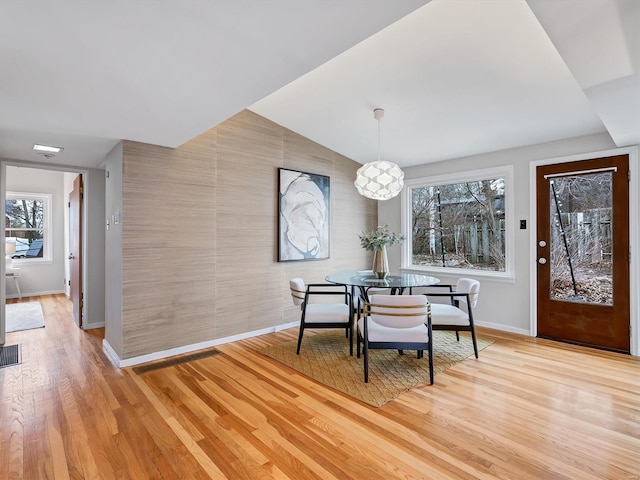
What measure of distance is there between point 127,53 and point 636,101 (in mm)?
3396

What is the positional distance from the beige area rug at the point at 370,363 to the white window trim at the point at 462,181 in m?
1.03

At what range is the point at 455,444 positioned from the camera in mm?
1983

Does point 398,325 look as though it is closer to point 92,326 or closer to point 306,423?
point 306,423

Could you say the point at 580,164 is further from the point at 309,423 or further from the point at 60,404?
the point at 60,404

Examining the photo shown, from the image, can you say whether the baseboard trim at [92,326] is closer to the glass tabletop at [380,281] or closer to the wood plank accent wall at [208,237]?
the wood plank accent wall at [208,237]

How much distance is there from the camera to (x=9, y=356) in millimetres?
3461

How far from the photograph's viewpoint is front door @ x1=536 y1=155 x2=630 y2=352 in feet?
11.6

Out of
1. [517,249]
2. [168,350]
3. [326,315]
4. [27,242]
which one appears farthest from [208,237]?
[27,242]


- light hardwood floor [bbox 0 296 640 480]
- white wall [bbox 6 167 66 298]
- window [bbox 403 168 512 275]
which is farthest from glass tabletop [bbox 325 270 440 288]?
white wall [bbox 6 167 66 298]

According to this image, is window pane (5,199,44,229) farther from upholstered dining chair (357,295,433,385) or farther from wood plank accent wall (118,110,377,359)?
upholstered dining chair (357,295,433,385)

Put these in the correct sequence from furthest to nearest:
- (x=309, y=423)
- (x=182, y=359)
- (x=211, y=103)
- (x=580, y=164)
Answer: (x=580, y=164)
(x=182, y=359)
(x=211, y=103)
(x=309, y=423)

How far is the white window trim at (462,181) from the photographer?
431cm

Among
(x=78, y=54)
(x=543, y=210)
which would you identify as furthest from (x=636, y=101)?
(x=78, y=54)

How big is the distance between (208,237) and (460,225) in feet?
11.8
